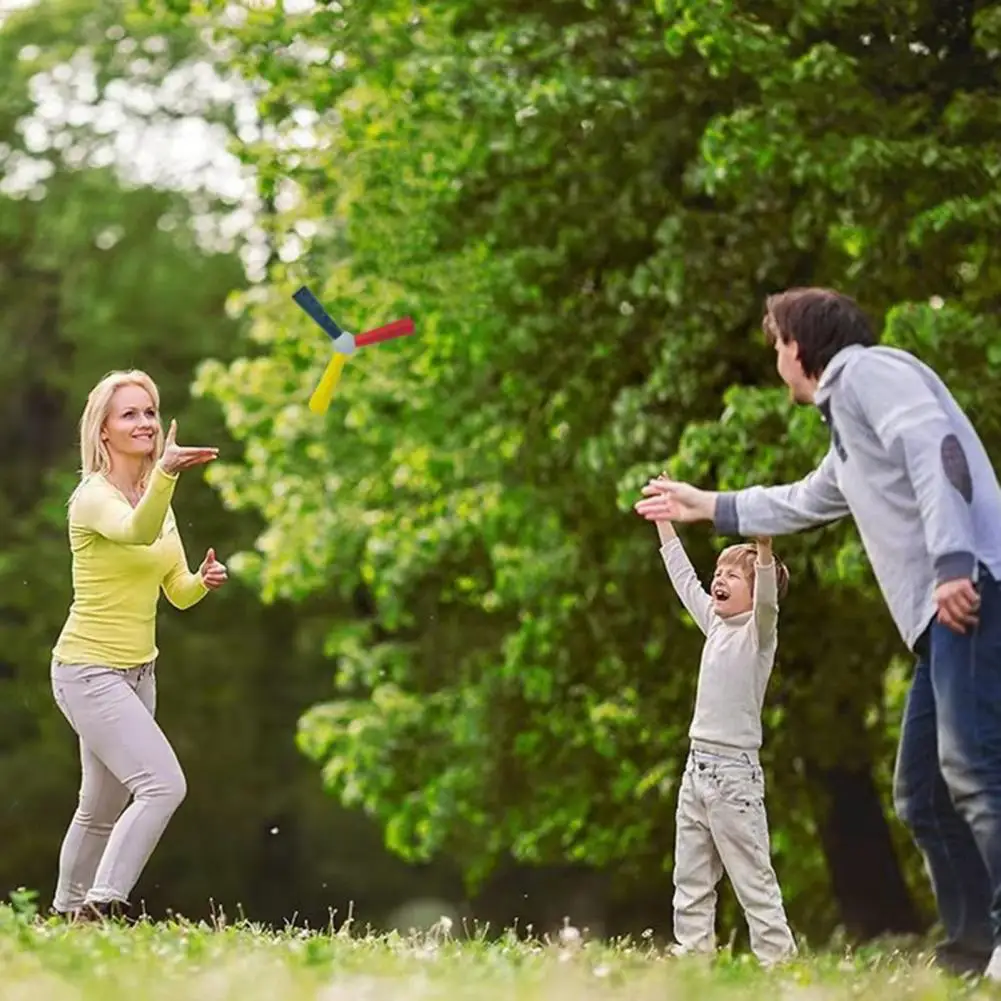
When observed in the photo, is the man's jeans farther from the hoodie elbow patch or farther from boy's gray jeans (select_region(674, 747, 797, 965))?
boy's gray jeans (select_region(674, 747, 797, 965))

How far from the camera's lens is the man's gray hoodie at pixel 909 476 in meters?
6.00

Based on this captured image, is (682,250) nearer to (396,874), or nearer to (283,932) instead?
(283,932)

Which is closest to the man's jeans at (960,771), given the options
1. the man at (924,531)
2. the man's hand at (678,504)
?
the man at (924,531)

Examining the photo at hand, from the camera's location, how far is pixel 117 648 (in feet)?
25.2

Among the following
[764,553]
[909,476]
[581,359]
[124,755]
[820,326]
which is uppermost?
[820,326]

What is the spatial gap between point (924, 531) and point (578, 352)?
10.7 metres

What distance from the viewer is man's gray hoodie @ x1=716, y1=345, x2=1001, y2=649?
19.7 feet

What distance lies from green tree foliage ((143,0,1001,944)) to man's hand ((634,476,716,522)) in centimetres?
663

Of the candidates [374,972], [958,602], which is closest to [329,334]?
[958,602]

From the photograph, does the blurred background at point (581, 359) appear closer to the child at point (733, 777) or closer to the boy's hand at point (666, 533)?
the boy's hand at point (666, 533)

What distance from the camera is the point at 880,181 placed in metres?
14.0

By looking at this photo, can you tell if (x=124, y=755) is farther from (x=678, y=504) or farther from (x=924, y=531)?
(x=924, y=531)

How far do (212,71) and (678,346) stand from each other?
15826 mm

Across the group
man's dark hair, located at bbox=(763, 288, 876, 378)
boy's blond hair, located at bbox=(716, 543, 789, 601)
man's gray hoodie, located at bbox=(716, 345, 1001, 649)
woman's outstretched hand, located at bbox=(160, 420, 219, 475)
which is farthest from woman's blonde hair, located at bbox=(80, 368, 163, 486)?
man's gray hoodie, located at bbox=(716, 345, 1001, 649)
